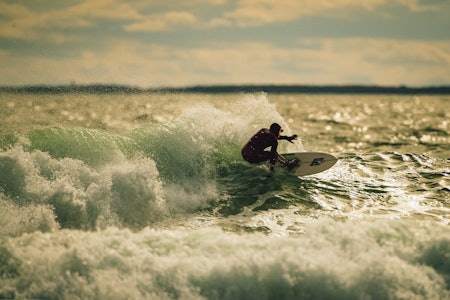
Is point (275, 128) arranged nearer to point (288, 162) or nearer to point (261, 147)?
point (261, 147)

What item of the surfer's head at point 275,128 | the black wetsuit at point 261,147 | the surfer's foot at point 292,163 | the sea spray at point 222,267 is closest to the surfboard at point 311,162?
the surfer's foot at point 292,163

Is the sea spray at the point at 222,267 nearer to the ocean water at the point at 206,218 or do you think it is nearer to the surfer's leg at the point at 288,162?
the ocean water at the point at 206,218

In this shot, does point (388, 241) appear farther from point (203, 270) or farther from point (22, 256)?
point (22, 256)

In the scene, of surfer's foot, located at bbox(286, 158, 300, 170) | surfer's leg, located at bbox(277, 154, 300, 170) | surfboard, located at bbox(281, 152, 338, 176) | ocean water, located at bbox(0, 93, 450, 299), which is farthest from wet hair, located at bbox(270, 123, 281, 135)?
surfboard, located at bbox(281, 152, 338, 176)

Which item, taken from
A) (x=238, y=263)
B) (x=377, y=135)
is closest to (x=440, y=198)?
(x=238, y=263)

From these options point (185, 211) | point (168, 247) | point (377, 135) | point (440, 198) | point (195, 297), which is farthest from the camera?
point (377, 135)

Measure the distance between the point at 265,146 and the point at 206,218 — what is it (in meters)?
3.20

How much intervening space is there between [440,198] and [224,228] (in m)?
5.31

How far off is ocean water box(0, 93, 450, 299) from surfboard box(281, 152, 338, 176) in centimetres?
23

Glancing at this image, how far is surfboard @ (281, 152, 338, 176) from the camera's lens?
11.6 m

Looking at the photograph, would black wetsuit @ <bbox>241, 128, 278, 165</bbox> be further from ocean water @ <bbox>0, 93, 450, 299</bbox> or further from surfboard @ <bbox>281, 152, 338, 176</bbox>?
surfboard @ <bbox>281, 152, 338, 176</bbox>

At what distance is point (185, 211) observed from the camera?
8875mm

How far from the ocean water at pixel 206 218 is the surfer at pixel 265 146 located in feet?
1.09

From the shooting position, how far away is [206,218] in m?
8.62
